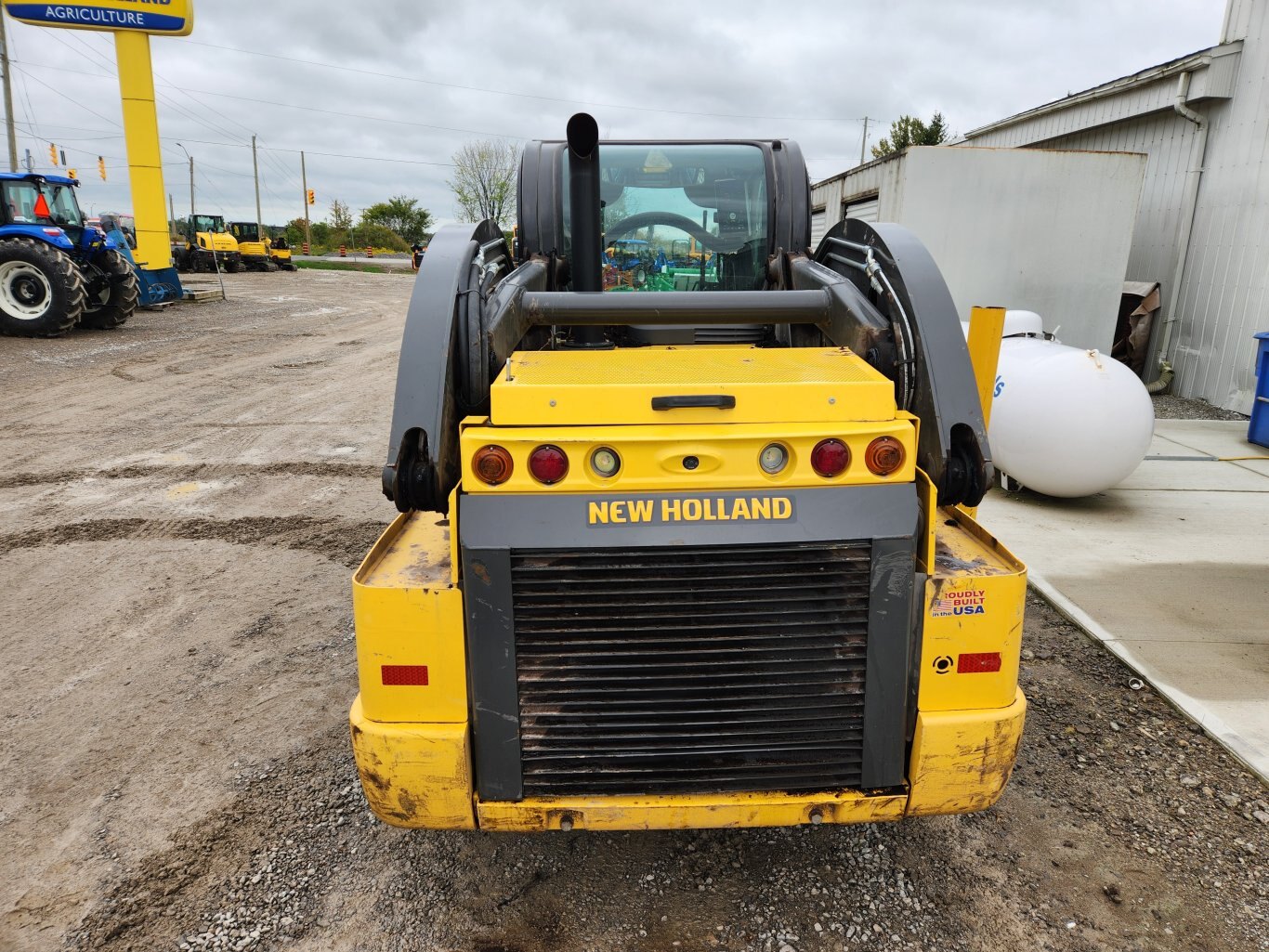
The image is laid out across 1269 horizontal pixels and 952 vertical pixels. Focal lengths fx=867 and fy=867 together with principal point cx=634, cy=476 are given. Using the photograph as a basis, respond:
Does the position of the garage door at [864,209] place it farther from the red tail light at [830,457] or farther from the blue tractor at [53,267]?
the blue tractor at [53,267]

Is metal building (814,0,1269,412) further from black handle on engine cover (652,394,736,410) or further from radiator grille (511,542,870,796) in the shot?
black handle on engine cover (652,394,736,410)

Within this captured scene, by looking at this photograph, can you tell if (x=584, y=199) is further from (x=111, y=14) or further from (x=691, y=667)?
(x=111, y=14)

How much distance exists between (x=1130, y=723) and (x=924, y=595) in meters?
2.08

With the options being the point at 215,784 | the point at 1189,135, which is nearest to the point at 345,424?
the point at 215,784

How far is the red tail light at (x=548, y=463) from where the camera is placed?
2311 millimetres

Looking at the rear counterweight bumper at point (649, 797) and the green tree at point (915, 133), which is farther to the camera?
the green tree at point (915, 133)

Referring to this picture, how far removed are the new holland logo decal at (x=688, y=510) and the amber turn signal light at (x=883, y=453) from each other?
0.26 metres

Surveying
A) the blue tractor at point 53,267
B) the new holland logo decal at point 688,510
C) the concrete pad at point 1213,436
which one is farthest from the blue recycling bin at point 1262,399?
the blue tractor at point 53,267

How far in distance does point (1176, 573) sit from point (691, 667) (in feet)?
14.4

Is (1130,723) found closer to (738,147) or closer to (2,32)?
(738,147)

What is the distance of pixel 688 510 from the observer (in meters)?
2.32

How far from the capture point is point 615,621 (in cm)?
236

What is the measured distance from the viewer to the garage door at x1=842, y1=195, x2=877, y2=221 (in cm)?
1214

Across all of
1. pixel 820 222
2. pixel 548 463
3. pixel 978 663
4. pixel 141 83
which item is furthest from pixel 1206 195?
pixel 141 83
